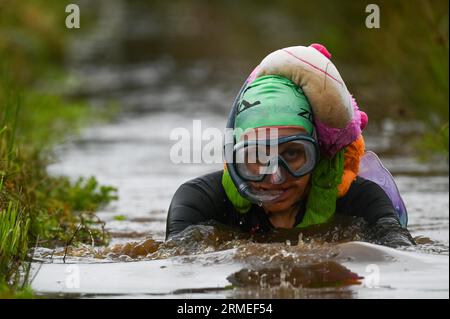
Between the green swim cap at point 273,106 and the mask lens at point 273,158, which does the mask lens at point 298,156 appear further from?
the green swim cap at point 273,106

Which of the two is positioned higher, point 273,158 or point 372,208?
point 273,158

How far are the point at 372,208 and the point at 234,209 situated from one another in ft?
2.41

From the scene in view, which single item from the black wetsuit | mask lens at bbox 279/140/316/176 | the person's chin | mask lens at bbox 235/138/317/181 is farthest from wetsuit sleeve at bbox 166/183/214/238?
mask lens at bbox 279/140/316/176

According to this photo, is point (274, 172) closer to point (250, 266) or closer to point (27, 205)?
point (250, 266)

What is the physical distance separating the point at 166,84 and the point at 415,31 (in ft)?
31.4

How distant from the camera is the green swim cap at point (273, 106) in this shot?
541 centimetres

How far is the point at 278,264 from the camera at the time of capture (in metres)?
5.26

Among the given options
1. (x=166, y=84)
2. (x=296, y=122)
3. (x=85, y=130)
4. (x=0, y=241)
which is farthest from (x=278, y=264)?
(x=166, y=84)

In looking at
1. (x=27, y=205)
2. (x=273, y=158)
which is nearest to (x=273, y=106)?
(x=273, y=158)

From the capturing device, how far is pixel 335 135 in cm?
563

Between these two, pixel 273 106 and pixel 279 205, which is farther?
pixel 279 205

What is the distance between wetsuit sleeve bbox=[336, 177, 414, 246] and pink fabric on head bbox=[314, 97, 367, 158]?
304mm

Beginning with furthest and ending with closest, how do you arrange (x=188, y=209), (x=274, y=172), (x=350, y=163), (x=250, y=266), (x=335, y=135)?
(x=350, y=163) < (x=188, y=209) < (x=335, y=135) < (x=274, y=172) < (x=250, y=266)
